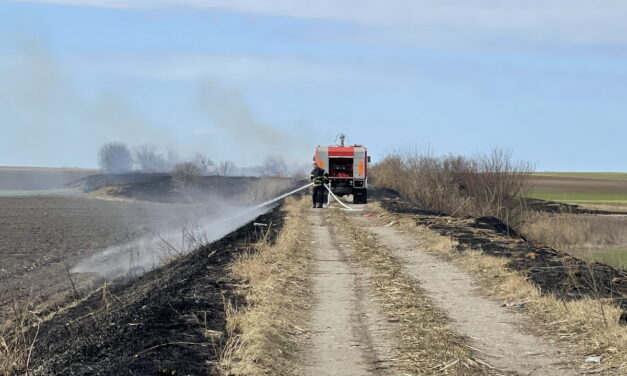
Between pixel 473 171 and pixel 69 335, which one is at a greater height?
pixel 473 171

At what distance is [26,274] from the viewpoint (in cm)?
2894

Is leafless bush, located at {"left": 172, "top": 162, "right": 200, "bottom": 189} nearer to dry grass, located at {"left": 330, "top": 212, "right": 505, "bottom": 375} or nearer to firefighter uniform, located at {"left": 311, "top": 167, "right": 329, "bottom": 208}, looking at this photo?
firefighter uniform, located at {"left": 311, "top": 167, "right": 329, "bottom": 208}

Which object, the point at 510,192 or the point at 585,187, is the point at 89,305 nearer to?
the point at 510,192

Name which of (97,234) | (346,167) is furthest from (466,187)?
(97,234)

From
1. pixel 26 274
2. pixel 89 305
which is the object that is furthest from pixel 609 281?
pixel 26 274

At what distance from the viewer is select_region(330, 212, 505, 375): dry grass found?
8422 mm

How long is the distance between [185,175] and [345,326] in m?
81.6

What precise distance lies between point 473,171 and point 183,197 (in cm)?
4828

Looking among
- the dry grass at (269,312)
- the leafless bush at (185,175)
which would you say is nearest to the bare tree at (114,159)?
the leafless bush at (185,175)

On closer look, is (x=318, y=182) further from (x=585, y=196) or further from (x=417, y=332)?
(x=585, y=196)

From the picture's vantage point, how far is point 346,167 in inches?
1612

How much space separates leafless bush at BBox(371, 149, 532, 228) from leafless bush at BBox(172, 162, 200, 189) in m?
42.2

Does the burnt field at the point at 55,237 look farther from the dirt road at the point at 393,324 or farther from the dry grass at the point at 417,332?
the dry grass at the point at 417,332

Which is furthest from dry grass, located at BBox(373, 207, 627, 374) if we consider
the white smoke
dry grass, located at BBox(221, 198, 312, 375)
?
the white smoke
